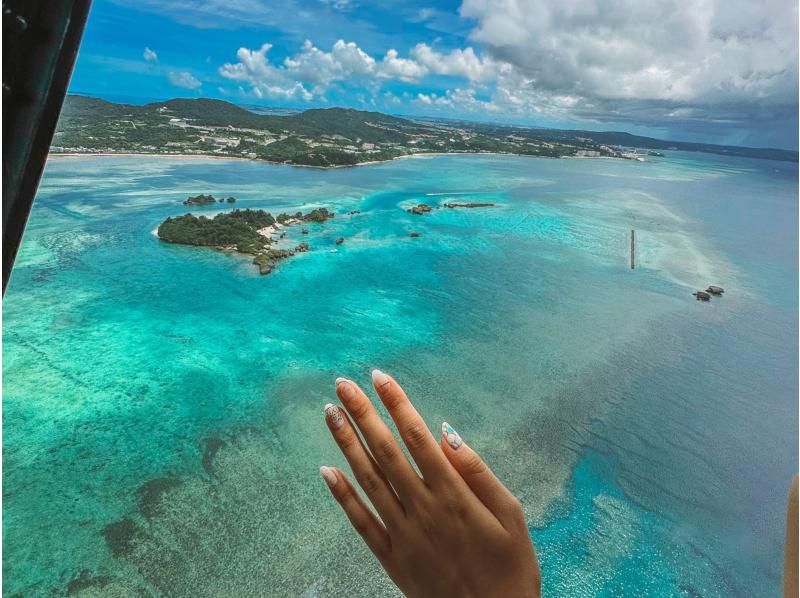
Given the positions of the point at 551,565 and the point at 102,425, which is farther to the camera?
the point at 102,425

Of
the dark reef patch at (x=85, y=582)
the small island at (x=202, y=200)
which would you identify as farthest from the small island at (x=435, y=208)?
the dark reef patch at (x=85, y=582)

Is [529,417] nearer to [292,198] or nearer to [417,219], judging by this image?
[417,219]

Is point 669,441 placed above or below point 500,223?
below

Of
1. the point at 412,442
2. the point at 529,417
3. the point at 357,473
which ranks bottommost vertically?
the point at 529,417

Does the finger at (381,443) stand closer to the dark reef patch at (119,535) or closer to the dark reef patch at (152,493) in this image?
the dark reef patch at (119,535)

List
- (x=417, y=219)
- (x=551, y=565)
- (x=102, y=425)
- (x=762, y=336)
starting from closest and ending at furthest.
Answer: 1. (x=551, y=565)
2. (x=102, y=425)
3. (x=762, y=336)
4. (x=417, y=219)

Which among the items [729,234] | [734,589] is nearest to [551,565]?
[734,589]
